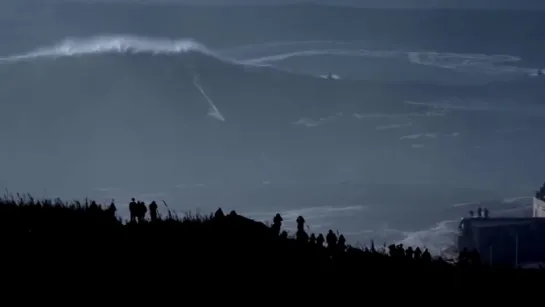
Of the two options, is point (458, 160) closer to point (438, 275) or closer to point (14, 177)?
point (14, 177)

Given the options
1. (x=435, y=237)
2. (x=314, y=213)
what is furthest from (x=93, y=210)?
(x=314, y=213)

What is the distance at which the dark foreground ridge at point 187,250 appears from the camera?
35.7ft

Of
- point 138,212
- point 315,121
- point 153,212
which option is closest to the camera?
point 138,212

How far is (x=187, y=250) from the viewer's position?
38.3 feet

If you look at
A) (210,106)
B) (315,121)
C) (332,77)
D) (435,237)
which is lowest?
(435,237)

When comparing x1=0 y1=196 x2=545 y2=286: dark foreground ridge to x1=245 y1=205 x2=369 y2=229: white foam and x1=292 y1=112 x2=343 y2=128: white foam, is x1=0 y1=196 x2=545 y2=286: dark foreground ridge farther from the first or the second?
x1=292 y1=112 x2=343 y2=128: white foam

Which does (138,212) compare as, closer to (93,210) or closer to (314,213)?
(93,210)

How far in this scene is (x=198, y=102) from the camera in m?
180

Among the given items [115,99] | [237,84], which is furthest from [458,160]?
[115,99]

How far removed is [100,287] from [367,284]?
328 centimetres

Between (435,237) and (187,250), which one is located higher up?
(435,237)

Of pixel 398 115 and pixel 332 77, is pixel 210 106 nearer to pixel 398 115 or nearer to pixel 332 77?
pixel 332 77

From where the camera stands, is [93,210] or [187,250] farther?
[93,210]

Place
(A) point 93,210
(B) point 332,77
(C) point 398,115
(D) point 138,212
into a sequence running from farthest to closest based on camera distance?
(B) point 332,77 → (C) point 398,115 → (D) point 138,212 → (A) point 93,210
